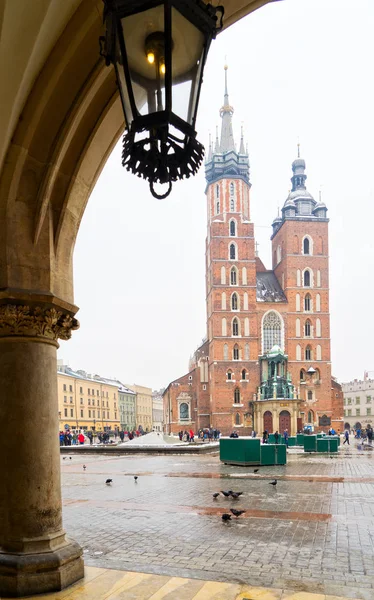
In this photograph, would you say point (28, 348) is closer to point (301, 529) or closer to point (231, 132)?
point (301, 529)

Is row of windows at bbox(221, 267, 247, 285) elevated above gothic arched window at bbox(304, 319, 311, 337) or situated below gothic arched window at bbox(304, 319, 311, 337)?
above

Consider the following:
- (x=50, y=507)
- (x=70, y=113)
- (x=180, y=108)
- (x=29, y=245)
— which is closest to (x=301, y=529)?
(x=50, y=507)

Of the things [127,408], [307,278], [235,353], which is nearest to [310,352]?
[235,353]

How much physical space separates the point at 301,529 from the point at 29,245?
20.5 feet

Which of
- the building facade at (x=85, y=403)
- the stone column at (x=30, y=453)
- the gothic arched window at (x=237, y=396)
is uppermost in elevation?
the stone column at (x=30, y=453)

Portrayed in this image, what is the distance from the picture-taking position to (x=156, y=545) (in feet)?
24.5

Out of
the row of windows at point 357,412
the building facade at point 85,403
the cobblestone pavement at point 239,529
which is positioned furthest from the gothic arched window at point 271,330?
the row of windows at point 357,412

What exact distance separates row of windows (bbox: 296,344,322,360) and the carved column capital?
57.4 m

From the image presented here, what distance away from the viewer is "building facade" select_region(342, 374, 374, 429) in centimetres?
9862

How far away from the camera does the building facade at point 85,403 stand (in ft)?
237

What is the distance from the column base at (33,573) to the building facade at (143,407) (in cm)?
10968

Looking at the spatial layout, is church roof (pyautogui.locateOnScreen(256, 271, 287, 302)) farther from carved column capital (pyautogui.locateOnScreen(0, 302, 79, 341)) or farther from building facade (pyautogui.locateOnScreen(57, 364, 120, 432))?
carved column capital (pyautogui.locateOnScreen(0, 302, 79, 341))

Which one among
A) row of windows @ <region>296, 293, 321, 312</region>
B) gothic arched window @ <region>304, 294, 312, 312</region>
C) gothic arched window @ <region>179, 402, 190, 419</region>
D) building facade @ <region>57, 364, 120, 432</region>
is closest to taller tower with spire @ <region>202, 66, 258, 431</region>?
gothic arched window @ <region>179, 402, 190, 419</region>

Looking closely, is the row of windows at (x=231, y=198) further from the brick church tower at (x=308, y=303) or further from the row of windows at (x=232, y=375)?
the row of windows at (x=232, y=375)
